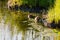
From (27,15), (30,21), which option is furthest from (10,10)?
(30,21)

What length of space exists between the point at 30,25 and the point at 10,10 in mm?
2816

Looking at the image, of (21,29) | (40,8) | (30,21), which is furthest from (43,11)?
(21,29)

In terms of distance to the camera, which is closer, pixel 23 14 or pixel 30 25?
pixel 30 25

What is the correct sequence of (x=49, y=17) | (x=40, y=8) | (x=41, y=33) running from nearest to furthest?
(x=41, y=33) → (x=49, y=17) → (x=40, y=8)

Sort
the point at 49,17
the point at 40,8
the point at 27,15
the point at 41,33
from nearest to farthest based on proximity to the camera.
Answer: the point at 41,33, the point at 49,17, the point at 27,15, the point at 40,8

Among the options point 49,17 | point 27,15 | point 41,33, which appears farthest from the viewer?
point 27,15

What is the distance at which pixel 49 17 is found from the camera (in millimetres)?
9469

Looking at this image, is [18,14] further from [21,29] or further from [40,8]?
[21,29]

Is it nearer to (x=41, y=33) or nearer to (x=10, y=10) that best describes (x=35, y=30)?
(x=41, y=33)

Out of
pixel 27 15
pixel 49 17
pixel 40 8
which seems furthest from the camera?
pixel 40 8

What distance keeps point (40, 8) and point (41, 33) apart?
9.98ft

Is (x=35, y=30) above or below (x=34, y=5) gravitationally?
below

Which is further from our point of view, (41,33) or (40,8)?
(40,8)

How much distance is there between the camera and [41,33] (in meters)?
8.72
